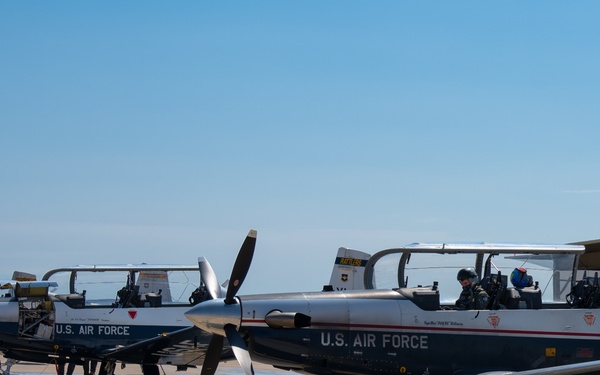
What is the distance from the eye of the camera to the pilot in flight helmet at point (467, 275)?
14.0m

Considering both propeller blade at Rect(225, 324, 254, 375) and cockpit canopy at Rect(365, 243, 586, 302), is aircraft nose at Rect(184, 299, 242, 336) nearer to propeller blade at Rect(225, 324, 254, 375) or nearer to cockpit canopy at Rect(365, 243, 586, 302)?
propeller blade at Rect(225, 324, 254, 375)

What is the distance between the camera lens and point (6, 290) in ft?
70.7

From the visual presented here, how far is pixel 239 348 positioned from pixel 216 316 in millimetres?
539

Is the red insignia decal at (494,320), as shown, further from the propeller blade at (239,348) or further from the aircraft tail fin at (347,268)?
the aircraft tail fin at (347,268)

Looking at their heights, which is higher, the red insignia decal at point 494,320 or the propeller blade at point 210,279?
the propeller blade at point 210,279

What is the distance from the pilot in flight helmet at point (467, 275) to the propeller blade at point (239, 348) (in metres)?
3.56

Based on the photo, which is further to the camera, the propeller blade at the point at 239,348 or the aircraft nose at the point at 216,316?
the aircraft nose at the point at 216,316

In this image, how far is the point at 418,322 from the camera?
13.4m

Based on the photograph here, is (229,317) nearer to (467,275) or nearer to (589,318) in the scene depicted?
(467,275)

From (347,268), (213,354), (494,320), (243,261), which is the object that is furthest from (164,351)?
(494,320)

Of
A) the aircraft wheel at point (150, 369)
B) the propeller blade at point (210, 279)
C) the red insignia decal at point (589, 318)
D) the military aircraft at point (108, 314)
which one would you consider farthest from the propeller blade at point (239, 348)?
the aircraft wheel at point (150, 369)

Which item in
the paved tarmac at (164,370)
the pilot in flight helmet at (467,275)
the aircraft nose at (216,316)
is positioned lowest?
the paved tarmac at (164,370)

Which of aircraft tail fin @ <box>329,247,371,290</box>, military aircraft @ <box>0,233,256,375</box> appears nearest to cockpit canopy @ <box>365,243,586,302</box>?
military aircraft @ <box>0,233,256,375</box>

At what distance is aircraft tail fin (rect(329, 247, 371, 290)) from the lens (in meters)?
22.0
